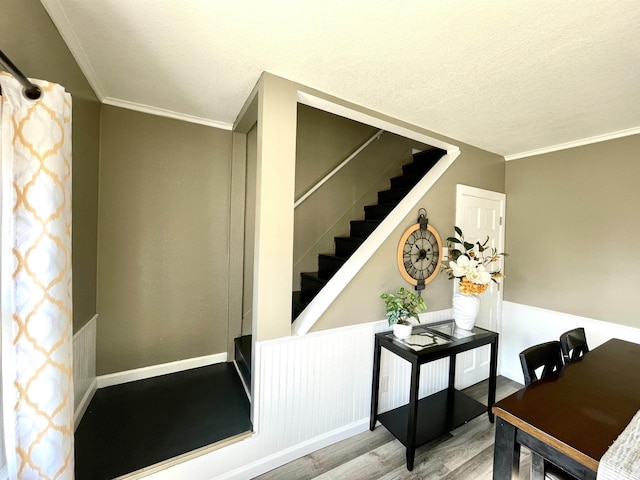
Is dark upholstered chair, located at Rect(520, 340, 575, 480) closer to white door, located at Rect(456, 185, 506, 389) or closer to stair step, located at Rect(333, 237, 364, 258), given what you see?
white door, located at Rect(456, 185, 506, 389)

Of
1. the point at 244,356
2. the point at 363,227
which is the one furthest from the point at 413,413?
the point at 363,227

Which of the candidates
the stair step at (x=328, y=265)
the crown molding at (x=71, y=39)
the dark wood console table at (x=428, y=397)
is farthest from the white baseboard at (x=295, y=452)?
the crown molding at (x=71, y=39)

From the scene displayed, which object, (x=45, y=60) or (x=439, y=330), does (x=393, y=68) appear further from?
(x=439, y=330)

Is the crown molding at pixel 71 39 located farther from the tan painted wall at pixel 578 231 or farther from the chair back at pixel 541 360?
the tan painted wall at pixel 578 231

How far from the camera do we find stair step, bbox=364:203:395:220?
2.56 m

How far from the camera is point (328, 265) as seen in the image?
8.23ft

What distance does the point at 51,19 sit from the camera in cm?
114

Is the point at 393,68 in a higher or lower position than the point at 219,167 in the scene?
higher

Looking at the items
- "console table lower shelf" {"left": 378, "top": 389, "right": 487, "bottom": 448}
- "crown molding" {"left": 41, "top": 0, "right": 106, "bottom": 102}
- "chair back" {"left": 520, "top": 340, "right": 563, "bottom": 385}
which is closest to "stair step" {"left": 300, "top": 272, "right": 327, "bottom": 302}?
"console table lower shelf" {"left": 378, "top": 389, "right": 487, "bottom": 448}

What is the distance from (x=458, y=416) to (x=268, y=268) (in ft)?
6.07

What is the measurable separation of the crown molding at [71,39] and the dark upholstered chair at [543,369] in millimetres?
2635

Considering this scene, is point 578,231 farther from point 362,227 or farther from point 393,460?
point 393,460

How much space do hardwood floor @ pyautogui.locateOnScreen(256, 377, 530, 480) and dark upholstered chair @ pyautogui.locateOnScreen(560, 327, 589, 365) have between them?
864 mm

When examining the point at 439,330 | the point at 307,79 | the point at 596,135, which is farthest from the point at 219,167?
the point at 596,135
